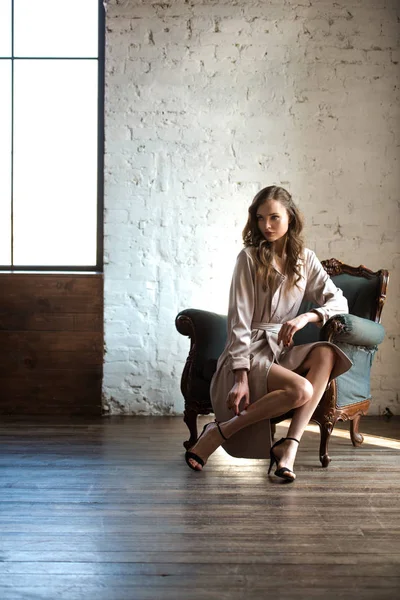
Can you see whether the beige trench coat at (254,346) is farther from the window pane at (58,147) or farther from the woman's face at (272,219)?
the window pane at (58,147)

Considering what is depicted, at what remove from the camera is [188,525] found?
2398 mm

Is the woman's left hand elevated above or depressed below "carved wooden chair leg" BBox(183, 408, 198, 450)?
above

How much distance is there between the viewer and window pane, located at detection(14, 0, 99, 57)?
16.4 ft

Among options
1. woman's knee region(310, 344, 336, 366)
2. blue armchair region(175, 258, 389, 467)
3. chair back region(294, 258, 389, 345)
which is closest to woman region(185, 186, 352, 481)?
woman's knee region(310, 344, 336, 366)

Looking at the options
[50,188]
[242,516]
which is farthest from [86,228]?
[242,516]

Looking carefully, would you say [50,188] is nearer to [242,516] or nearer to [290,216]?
[290,216]

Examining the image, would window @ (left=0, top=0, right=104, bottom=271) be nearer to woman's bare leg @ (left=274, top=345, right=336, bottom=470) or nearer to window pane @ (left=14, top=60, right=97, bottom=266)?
window pane @ (left=14, top=60, right=97, bottom=266)

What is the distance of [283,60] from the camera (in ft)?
15.9

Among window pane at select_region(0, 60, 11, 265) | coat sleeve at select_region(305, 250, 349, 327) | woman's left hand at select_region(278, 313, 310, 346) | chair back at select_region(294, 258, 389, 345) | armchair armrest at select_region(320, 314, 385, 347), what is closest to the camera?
woman's left hand at select_region(278, 313, 310, 346)

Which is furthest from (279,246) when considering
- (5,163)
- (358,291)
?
(5,163)

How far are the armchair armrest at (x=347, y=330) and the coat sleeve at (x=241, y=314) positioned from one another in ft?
1.22

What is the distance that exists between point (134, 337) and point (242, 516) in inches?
96.9

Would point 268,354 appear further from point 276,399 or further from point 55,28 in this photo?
point 55,28

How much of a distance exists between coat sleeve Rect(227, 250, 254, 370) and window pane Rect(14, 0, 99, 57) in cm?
253
